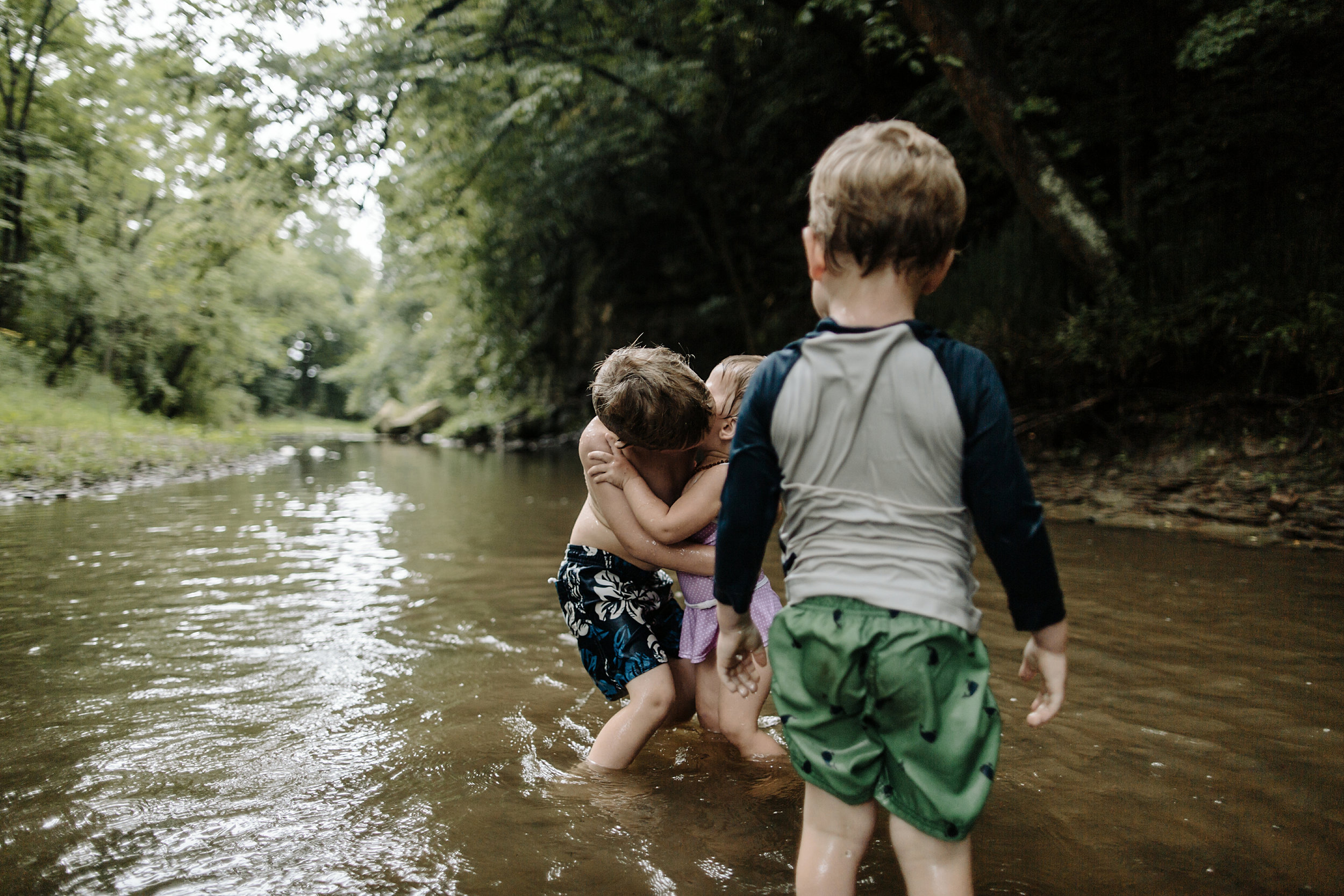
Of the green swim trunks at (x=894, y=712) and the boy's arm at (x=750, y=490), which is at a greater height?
the boy's arm at (x=750, y=490)

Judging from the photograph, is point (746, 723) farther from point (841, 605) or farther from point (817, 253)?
point (817, 253)

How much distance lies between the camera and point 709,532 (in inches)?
97.9

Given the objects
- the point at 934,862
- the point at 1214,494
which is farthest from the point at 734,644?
the point at 1214,494

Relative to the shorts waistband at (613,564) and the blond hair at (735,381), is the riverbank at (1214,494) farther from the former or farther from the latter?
the shorts waistband at (613,564)

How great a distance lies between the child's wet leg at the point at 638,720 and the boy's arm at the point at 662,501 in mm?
434

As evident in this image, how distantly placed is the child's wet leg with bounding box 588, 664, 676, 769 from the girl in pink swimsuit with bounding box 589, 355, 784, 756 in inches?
7.0

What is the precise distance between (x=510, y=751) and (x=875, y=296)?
1.91 meters

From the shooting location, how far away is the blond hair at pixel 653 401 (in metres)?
2.22

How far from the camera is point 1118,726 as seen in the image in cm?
263

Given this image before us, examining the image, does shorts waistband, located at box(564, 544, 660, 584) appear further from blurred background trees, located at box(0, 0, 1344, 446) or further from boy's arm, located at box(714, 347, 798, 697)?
blurred background trees, located at box(0, 0, 1344, 446)

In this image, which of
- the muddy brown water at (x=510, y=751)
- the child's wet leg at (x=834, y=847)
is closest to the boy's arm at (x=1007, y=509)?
the child's wet leg at (x=834, y=847)

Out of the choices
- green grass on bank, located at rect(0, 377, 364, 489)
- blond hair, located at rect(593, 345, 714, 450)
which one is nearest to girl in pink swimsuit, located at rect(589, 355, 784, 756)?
blond hair, located at rect(593, 345, 714, 450)

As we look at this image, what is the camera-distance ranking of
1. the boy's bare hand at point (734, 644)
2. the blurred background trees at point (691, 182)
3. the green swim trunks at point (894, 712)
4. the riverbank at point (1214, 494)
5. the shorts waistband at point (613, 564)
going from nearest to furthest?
the green swim trunks at point (894, 712) < the boy's bare hand at point (734, 644) < the shorts waistband at point (613, 564) < the riverbank at point (1214, 494) < the blurred background trees at point (691, 182)

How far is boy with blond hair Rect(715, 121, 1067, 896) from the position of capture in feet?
4.53
